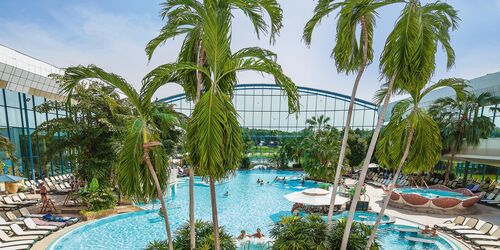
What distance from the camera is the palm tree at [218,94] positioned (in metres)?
3.34

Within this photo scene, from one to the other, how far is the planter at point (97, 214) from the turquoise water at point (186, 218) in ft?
1.13

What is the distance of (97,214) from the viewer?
12.2 meters

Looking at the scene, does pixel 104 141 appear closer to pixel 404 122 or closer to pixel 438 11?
pixel 404 122

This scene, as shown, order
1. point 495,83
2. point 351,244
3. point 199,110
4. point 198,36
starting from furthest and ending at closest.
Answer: point 495,83
point 351,244
point 198,36
point 199,110

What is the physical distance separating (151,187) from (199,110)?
6.05 ft

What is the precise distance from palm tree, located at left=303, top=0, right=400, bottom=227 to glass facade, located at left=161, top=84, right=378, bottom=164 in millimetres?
31560

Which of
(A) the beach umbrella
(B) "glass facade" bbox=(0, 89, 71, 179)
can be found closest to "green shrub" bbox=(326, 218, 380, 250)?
(A) the beach umbrella

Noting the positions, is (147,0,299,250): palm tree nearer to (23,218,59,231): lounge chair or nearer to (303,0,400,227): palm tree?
(303,0,400,227): palm tree

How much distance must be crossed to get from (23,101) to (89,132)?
34.4 ft

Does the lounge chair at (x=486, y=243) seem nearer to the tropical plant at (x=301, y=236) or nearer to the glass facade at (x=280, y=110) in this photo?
the tropical plant at (x=301, y=236)

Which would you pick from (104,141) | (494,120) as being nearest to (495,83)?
(494,120)

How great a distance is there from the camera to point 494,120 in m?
18.6

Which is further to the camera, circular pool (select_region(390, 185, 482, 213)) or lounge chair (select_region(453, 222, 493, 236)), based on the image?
circular pool (select_region(390, 185, 482, 213))

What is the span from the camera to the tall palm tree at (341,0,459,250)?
13.1 feet
